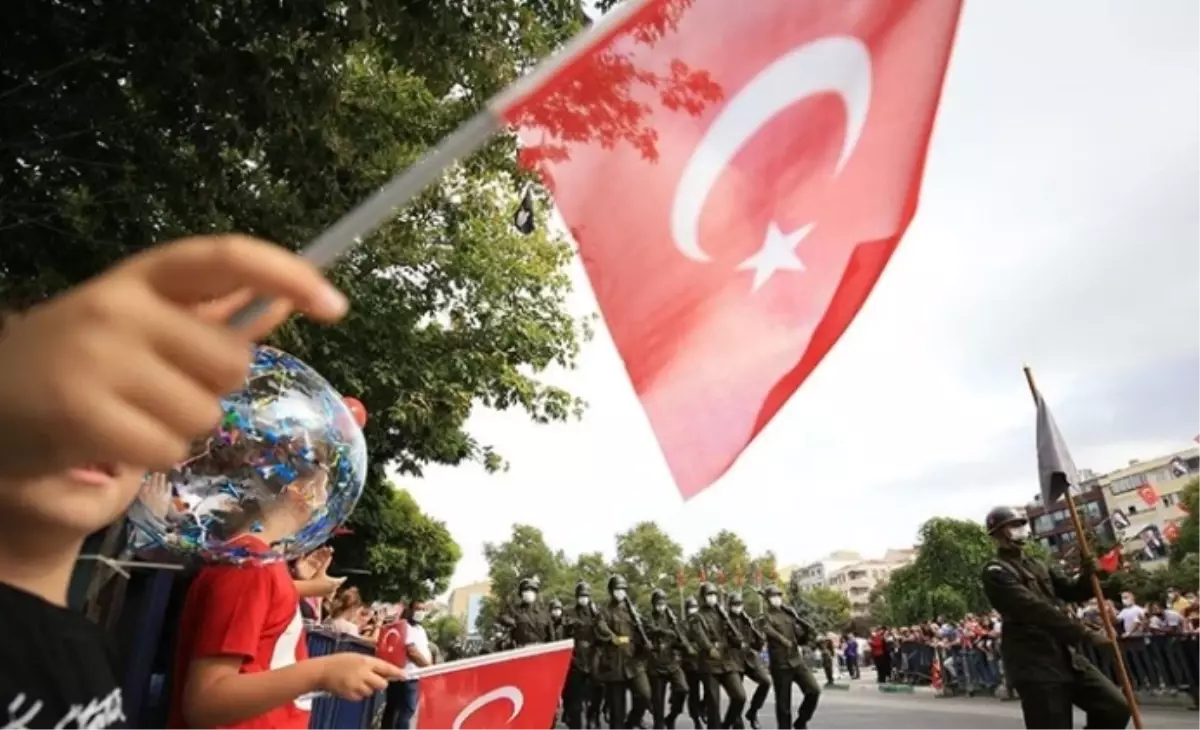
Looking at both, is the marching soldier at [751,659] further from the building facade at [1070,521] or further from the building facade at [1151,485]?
the building facade at [1151,485]

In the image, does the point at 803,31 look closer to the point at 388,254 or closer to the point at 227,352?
the point at 227,352

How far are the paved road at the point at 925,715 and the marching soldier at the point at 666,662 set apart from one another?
1310 millimetres

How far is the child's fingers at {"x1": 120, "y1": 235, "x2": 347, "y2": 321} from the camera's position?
74cm

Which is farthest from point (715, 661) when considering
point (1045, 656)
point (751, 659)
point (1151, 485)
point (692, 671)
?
point (1151, 485)

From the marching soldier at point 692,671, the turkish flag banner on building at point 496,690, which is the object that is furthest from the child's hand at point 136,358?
the marching soldier at point 692,671

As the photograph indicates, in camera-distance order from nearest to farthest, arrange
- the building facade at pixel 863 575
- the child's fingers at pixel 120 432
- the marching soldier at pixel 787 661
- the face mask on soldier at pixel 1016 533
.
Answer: the child's fingers at pixel 120 432
the face mask on soldier at pixel 1016 533
the marching soldier at pixel 787 661
the building facade at pixel 863 575

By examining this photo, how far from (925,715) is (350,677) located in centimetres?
1203

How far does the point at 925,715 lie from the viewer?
475 inches

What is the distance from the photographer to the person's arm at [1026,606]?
509cm

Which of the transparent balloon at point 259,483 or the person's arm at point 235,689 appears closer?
the person's arm at point 235,689

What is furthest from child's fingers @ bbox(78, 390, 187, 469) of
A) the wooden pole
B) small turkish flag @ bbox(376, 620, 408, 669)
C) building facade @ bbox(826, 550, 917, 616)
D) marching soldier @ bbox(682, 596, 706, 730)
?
building facade @ bbox(826, 550, 917, 616)

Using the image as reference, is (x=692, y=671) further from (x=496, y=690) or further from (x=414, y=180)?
(x=414, y=180)

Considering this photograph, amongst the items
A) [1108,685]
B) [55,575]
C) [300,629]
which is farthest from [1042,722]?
[55,575]

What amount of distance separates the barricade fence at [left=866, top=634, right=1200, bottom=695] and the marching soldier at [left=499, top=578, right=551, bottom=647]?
270 inches
